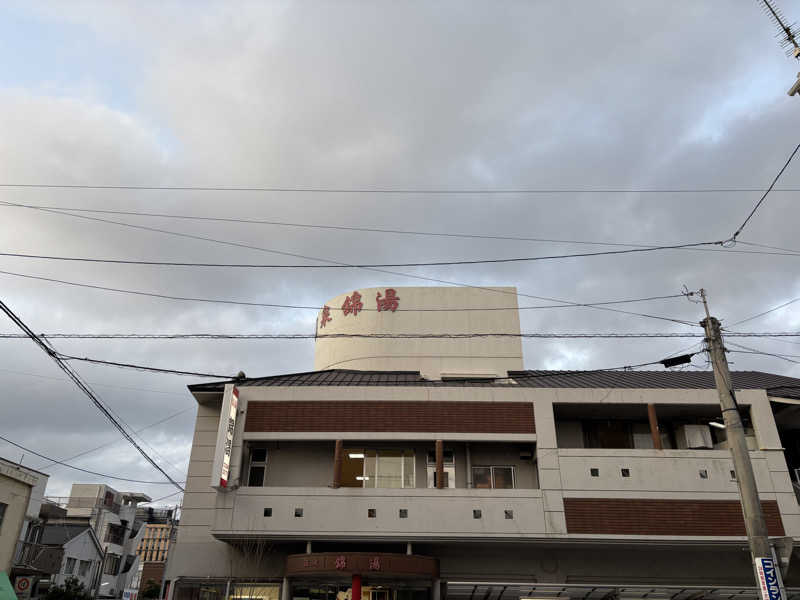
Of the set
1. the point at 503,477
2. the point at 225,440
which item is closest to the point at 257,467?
the point at 225,440

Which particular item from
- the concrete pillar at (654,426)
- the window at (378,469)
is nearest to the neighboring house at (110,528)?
the window at (378,469)

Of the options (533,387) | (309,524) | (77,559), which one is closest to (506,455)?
(533,387)

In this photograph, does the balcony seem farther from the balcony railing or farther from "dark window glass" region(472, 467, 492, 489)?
the balcony railing

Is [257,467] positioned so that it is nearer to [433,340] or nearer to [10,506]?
[10,506]

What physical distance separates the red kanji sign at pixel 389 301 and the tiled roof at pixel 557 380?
14.1 feet

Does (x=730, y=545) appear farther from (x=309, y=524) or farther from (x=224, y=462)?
(x=224, y=462)

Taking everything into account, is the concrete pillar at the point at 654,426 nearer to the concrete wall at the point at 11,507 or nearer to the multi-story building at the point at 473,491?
the multi-story building at the point at 473,491

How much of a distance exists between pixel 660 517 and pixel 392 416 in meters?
12.3

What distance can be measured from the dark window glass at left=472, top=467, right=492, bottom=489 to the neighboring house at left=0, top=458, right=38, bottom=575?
19.4m

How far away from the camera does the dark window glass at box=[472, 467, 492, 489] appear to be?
28.2 meters

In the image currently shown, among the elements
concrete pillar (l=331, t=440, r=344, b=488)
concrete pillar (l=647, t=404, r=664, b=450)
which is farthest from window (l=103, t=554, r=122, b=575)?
concrete pillar (l=647, t=404, r=664, b=450)

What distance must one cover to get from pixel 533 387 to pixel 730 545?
34.2ft

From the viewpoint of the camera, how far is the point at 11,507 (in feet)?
79.9

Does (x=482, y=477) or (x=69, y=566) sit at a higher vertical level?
(x=482, y=477)
